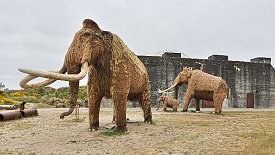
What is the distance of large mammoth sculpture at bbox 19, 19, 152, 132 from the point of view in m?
6.88

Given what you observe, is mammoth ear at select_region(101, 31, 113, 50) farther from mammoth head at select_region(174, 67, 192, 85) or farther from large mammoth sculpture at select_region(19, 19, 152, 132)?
mammoth head at select_region(174, 67, 192, 85)

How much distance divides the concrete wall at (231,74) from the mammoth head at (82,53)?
59.6 ft

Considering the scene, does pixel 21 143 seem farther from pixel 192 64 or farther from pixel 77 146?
pixel 192 64

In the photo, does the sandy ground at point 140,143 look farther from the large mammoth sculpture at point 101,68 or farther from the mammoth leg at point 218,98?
the mammoth leg at point 218,98

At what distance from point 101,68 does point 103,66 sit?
7 cm

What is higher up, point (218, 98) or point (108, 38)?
point (108, 38)

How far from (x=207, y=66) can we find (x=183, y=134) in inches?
784

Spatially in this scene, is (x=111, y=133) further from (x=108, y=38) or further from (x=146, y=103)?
(x=146, y=103)

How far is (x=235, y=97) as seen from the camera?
92.6 ft

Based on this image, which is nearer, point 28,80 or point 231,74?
point 28,80

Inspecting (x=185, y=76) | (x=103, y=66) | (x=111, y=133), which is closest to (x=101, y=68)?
(x=103, y=66)

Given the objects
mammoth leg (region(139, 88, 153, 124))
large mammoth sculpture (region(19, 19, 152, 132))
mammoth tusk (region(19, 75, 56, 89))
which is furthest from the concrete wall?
mammoth tusk (region(19, 75, 56, 89))

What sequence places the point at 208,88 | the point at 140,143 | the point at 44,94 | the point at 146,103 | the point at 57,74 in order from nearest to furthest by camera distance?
the point at 57,74
the point at 140,143
the point at 146,103
the point at 208,88
the point at 44,94

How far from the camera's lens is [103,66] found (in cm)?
780
